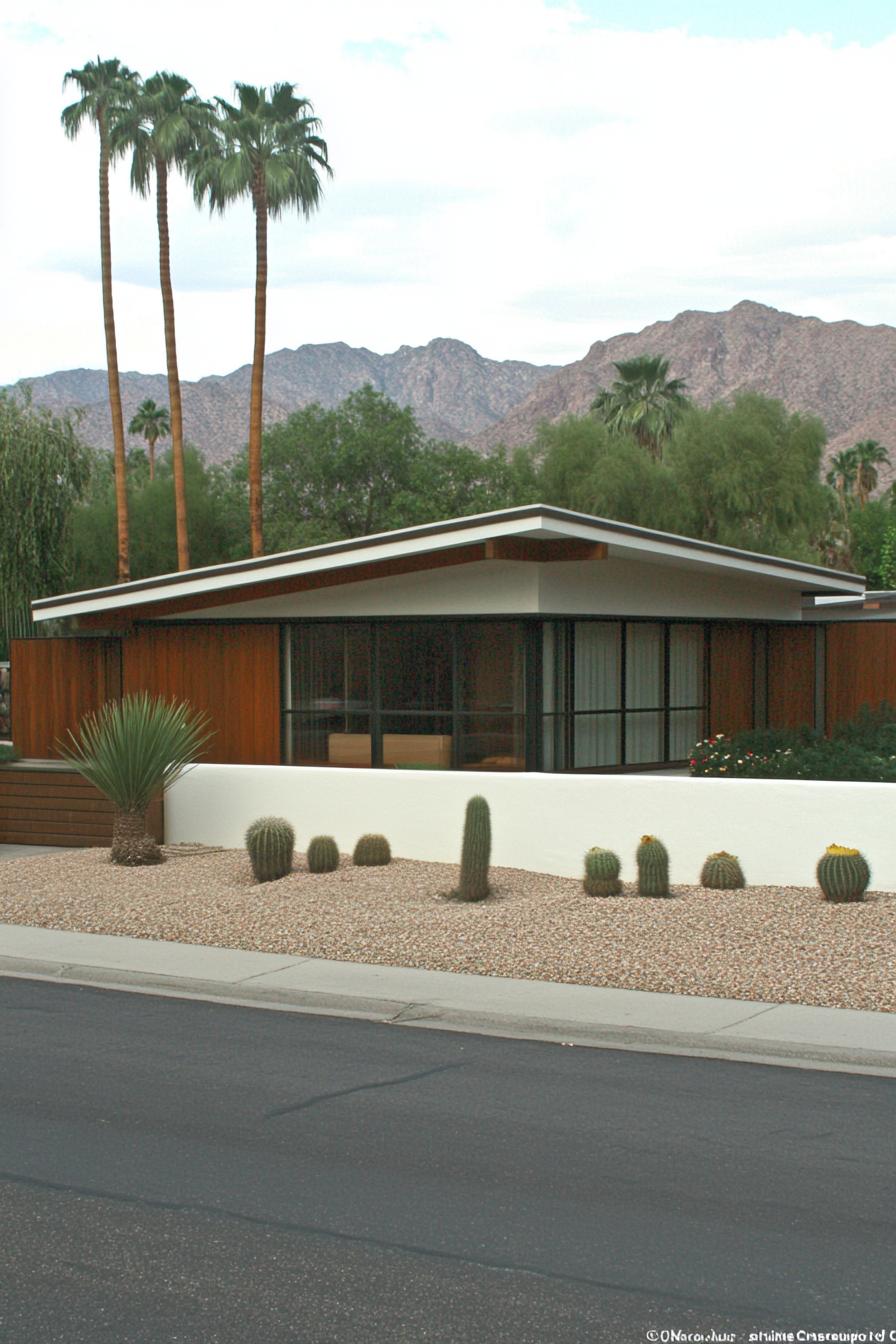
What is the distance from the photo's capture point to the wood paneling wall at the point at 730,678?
911 inches

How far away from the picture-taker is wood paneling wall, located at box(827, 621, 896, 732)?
900 inches

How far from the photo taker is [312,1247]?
631 cm

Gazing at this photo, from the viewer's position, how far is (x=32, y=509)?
127 feet

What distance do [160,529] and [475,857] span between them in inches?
1642

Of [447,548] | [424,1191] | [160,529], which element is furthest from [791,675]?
[160,529]

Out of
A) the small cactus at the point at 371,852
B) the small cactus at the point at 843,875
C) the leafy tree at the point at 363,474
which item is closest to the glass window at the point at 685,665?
the small cactus at the point at 371,852

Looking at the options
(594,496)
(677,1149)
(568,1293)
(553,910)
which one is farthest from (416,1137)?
(594,496)

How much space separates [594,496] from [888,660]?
26232mm

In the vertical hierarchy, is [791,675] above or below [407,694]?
above

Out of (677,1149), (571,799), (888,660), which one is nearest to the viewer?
(677,1149)

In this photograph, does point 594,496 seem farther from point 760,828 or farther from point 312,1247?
point 312,1247

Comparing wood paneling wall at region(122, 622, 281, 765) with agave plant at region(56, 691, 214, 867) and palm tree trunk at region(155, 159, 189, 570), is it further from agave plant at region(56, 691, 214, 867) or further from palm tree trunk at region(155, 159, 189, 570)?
palm tree trunk at region(155, 159, 189, 570)

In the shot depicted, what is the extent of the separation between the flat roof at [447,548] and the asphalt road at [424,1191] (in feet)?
30.3

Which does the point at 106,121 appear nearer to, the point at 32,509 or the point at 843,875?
the point at 32,509
